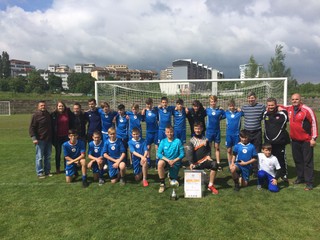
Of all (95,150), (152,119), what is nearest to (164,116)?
(152,119)

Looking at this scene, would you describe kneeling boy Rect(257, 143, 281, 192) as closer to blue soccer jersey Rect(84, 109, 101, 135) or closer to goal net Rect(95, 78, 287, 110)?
blue soccer jersey Rect(84, 109, 101, 135)

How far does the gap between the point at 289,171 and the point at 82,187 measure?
509 centimetres

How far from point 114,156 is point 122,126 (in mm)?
1195

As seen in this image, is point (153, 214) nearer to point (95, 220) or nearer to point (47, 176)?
point (95, 220)

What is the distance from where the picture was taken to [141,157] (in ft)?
20.0

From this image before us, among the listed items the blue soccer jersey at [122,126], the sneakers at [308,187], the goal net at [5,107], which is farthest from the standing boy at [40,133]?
the goal net at [5,107]

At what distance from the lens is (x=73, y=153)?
249 inches

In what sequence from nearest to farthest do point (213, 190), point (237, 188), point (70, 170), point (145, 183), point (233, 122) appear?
1. point (213, 190)
2. point (237, 188)
3. point (145, 183)
4. point (70, 170)
5. point (233, 122)

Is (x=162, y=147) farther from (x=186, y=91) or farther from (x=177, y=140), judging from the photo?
(x=186, y=91)

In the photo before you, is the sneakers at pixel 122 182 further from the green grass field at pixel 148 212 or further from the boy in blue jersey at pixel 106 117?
the boy in blue jersey at pixel 106 117

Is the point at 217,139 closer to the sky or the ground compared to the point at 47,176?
closer to the sky

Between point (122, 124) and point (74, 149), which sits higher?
point (122, 124)

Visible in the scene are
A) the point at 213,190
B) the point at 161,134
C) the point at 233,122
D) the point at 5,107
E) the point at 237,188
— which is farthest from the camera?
the point at 5,107

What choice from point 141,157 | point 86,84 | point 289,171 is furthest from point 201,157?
point 86,84
